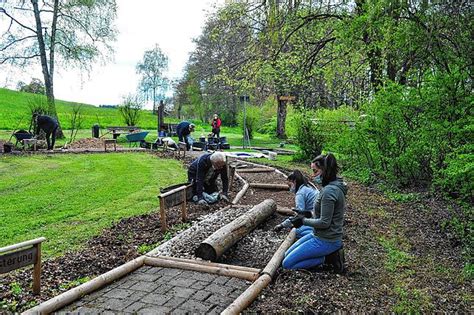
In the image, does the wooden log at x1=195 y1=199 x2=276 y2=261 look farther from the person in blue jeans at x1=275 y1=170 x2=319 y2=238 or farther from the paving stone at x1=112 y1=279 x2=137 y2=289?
the paving stone at x1=112 y1=279 x2=137 y2=289

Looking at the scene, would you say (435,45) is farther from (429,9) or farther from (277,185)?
(277,185)

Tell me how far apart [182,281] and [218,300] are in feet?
1.99

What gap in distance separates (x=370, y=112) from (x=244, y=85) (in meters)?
9.06

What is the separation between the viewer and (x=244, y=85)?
19.0 metres

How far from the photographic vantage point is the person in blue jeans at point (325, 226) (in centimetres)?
451

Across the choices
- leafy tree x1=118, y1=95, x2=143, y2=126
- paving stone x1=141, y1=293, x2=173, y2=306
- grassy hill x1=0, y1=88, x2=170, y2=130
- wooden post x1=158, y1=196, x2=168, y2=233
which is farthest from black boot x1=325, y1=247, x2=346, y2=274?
grassy hill x1=0, y1=88, x2=170, y2=130

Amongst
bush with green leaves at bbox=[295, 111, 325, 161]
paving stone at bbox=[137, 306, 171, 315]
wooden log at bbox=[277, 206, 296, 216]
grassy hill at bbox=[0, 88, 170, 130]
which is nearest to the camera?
paving stone at bbox=[137, 306, 171, 315]

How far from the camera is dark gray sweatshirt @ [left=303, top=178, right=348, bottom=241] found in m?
4.49

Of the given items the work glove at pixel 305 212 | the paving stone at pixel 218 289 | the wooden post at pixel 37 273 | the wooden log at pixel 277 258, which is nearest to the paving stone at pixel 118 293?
the wooden post at pixel 37 273

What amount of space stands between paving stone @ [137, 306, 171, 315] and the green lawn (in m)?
2.25

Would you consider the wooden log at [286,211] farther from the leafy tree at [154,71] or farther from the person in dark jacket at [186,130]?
the leafy tree at [154,71]

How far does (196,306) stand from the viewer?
385 centimetres

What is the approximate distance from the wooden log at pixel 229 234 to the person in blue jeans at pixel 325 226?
33.1 inches

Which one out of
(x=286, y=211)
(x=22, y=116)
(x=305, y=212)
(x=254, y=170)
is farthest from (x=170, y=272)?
(x=22, y=116)
